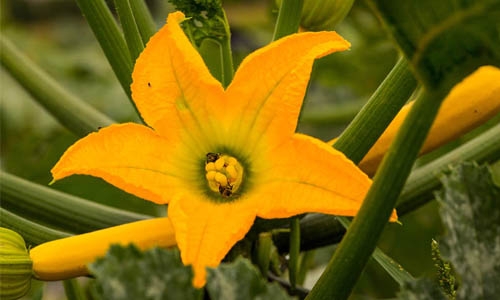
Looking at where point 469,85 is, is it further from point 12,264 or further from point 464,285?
point 12,264

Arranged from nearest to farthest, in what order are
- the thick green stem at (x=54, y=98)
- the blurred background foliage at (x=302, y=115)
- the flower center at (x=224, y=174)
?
the flower center at (x=224, y=174)
the thick green stem at (x=54, y=98)
the blurred background foliage at (x=302, y=115)

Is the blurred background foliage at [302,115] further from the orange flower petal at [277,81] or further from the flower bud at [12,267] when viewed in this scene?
the flower bud at [12,267]

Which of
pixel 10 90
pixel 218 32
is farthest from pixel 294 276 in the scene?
pixel 10 90

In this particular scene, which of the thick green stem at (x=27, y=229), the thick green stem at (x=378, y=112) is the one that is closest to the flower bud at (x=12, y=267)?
the thick green stem at (x=27, y=229)

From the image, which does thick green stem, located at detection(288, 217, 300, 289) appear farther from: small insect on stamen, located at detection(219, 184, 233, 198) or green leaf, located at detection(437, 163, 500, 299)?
green leaf, located at detection(437, 163, 500, 299)

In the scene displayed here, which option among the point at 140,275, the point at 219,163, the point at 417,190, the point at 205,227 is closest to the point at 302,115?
the point at 417,190

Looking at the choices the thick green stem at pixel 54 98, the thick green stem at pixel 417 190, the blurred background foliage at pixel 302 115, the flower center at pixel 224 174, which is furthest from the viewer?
the blurred background foliage at pixel 302 115
